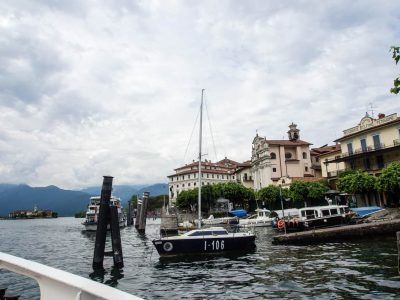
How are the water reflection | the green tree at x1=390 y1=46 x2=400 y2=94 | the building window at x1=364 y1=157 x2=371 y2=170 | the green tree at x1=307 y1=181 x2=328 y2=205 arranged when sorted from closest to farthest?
the green tree at x1=390 y1=46 x2=400 y2=94 < the water reflection < the building window at x1=364 y1=157 x2=371 y2=170 < the green tree at x1=307 y1=181 x2=328 y2=205

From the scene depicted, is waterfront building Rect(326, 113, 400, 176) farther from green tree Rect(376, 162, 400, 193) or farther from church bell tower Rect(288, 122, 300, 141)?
church bell tower Rect(288, 122, 300, 141)

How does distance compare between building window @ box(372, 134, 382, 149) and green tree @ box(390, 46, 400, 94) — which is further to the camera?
building window @ box(372, 134, 382, 149)

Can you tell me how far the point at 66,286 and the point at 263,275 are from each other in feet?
61.9

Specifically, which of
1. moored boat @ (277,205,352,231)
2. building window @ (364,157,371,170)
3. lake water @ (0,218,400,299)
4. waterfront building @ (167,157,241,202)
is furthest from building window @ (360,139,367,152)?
waterfront building @ (167,157,241,202)

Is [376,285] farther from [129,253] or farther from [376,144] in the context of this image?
[376,144]

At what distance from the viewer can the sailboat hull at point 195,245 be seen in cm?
2820

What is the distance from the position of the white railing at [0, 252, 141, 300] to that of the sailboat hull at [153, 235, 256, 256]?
80.0 ft

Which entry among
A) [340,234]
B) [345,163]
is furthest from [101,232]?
[345,163]

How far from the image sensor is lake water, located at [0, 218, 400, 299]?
16734 millimetres

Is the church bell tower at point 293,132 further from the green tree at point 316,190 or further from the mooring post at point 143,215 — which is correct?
the mooring post at point 143,215

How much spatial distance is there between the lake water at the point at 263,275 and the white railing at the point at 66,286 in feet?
45.3

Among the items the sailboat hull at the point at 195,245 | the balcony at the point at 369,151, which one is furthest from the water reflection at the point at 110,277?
the balcony at the point at 369,151

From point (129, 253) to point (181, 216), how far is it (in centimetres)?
5048

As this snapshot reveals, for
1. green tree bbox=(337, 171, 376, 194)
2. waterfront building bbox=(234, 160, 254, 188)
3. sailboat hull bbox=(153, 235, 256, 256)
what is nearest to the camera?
sailboat hull bbox=(153, 235, 256, 256)
